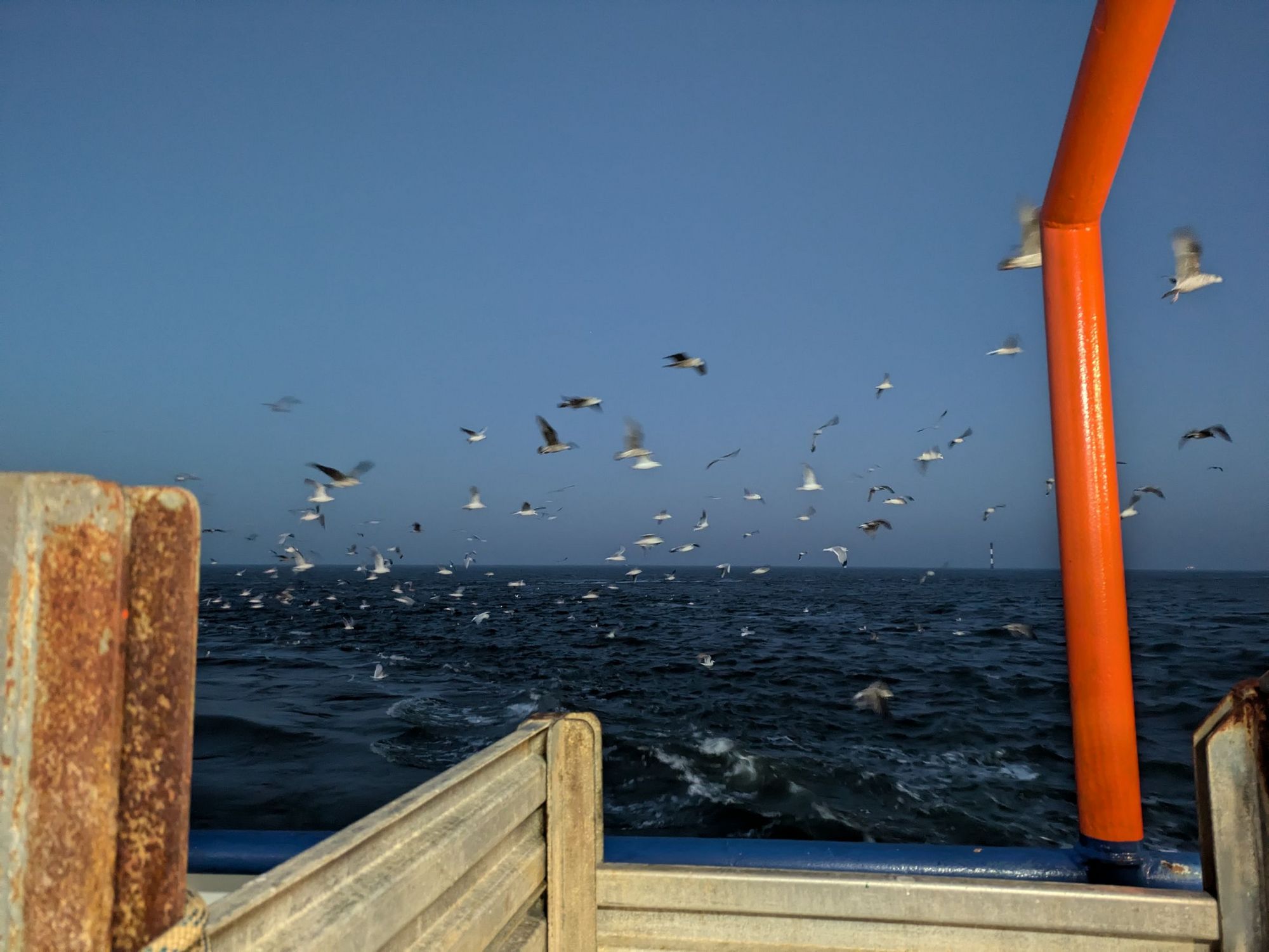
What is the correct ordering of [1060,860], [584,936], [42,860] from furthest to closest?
[1060,860] < [584,936] < [42,860]

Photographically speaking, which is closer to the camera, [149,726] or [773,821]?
[149,726]

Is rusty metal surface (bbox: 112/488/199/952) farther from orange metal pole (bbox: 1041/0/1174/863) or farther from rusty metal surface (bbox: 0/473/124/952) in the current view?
orange metal pole (bbox: 1041/0/1174/863)

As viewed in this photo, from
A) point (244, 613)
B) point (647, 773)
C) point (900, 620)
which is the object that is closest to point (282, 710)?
point (647, 773)

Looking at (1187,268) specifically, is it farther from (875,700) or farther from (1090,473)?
(875,700)

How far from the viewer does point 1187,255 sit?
6.62m

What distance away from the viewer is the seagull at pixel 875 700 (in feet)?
40.6

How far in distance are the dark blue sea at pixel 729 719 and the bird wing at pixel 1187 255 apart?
206 inches

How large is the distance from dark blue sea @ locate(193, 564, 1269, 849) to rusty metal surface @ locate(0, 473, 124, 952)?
24.5 feet

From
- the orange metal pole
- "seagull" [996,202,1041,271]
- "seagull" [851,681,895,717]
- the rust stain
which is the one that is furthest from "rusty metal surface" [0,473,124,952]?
"seagull" [851,681,895,717]

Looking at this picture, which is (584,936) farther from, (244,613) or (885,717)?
(244,613)

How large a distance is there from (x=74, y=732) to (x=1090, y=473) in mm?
3328

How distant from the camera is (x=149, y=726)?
940 millimetres

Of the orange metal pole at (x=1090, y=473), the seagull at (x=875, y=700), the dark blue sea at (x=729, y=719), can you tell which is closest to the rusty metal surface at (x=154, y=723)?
the orange metal pole at (x=1090, y=473)

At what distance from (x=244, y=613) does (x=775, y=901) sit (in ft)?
151
